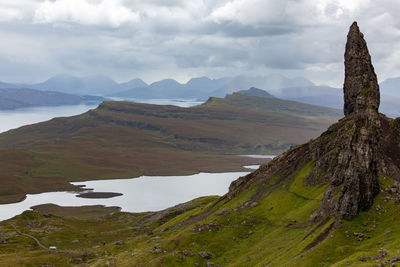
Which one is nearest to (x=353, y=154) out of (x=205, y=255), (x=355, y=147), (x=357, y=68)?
(x=355, y=147)

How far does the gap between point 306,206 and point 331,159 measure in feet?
62.4

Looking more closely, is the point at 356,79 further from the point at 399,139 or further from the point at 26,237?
the point at 26,237

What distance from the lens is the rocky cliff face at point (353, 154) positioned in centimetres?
8394

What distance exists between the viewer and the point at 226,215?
119 meters

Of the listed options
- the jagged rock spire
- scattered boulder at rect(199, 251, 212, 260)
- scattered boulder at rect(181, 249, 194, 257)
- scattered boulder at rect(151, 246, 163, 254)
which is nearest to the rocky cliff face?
the jagged rock spire

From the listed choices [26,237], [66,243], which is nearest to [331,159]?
[66,243]

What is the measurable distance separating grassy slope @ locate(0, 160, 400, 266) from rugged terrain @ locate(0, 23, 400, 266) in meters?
0.28

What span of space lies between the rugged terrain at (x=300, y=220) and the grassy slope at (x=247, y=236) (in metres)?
0.28

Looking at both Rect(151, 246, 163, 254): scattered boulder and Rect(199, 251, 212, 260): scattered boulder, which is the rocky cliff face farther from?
Rect(151, 246, 163, 254): scattered boulder

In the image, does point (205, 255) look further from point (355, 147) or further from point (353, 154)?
point (355, 147)

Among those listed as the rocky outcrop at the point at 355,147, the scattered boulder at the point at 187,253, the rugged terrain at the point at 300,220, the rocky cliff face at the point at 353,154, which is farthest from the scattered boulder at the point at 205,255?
the rocky outcrop at the point at 355,147

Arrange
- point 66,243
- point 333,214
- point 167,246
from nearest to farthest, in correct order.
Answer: point 333,214, point 167,246, point 66,243

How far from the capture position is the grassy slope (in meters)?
72.9

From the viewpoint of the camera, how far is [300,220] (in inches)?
3944
